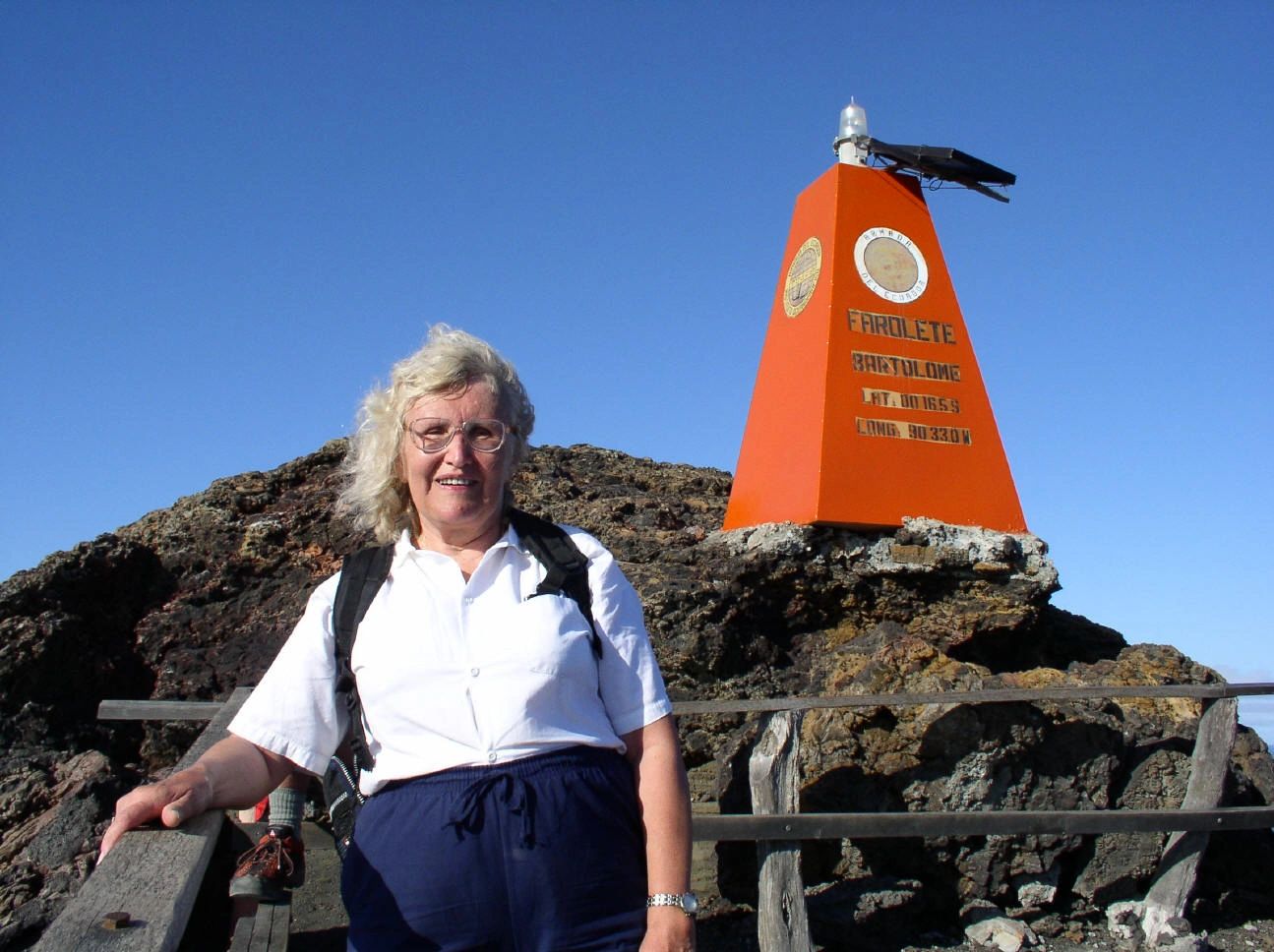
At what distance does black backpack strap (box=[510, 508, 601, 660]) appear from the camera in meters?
2.24

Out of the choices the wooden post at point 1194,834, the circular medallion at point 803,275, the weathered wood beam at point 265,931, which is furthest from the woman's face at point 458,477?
the circular medallion at point 803,275

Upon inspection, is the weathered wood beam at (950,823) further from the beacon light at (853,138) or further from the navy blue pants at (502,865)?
the beacon light at (853,138)

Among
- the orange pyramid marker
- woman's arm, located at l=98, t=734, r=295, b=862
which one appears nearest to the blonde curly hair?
woman's arm, located at l=98, t=734, r=295, b=862

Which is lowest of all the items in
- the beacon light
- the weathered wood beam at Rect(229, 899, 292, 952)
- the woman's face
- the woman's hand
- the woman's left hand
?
the weathered wood beam at Rect(229, 899, 292, 952)

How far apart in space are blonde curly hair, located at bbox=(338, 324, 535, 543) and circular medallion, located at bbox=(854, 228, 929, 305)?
18.5ft

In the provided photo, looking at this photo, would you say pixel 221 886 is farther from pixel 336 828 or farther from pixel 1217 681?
pixel 1217 681

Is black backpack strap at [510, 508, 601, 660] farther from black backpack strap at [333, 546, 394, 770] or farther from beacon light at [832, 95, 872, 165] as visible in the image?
beacon light at [832, 95, 872, 165]

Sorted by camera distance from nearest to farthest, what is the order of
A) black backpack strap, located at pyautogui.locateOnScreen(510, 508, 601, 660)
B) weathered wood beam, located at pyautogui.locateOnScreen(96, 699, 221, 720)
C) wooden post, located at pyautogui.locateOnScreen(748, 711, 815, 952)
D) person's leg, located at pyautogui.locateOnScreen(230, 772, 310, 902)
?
black backpack strap, located at pyautogui.locateOnScreen(510, 508, 601, 660)
person's leg, located at pyautogui.locateOnScreen(230, 772, 310, 902)
weathered wood beam, located at pyautogui.locateOnScreen(96, 699, 221, 720)
wooden post, located at pyautogui.locateOnScreen(748, 711, 815, 952)

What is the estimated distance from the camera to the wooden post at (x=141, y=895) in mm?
1660

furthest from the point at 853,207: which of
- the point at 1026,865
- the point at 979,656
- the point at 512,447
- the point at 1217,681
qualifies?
the point at 512,447

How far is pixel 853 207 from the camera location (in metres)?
7.81

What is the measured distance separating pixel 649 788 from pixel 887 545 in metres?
4.96

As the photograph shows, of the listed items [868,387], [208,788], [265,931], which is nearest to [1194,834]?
[868,387]

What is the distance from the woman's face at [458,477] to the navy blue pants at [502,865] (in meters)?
0.54
